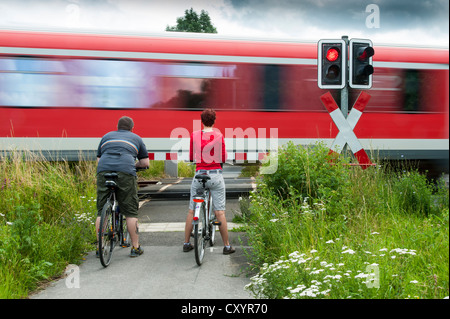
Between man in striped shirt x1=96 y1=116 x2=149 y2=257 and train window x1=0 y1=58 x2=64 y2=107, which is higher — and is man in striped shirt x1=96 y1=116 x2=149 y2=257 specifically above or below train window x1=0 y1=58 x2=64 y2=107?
below

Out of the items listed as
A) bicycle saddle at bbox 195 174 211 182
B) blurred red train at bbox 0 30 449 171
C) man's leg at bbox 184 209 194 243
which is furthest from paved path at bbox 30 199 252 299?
blurred red train at bbox 0 30 449 171

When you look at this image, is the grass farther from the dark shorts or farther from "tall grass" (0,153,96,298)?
the dark shorts

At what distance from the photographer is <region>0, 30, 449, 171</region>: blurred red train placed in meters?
9.25

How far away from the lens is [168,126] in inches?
382

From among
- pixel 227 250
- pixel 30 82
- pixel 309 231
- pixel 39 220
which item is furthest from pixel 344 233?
pixel 30 82

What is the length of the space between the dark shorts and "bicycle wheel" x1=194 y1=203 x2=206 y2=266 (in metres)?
0.90

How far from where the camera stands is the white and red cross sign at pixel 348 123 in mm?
5547

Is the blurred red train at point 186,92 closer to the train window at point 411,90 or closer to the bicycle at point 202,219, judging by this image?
the train window at point 411,90

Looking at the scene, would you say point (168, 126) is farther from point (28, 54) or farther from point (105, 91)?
point (28, 54)

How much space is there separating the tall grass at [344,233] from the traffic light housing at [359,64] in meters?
1.06

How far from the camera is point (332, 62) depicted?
5.74m

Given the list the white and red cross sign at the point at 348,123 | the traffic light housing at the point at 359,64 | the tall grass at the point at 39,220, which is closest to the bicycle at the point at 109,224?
the tall grass at the point at 39,220
